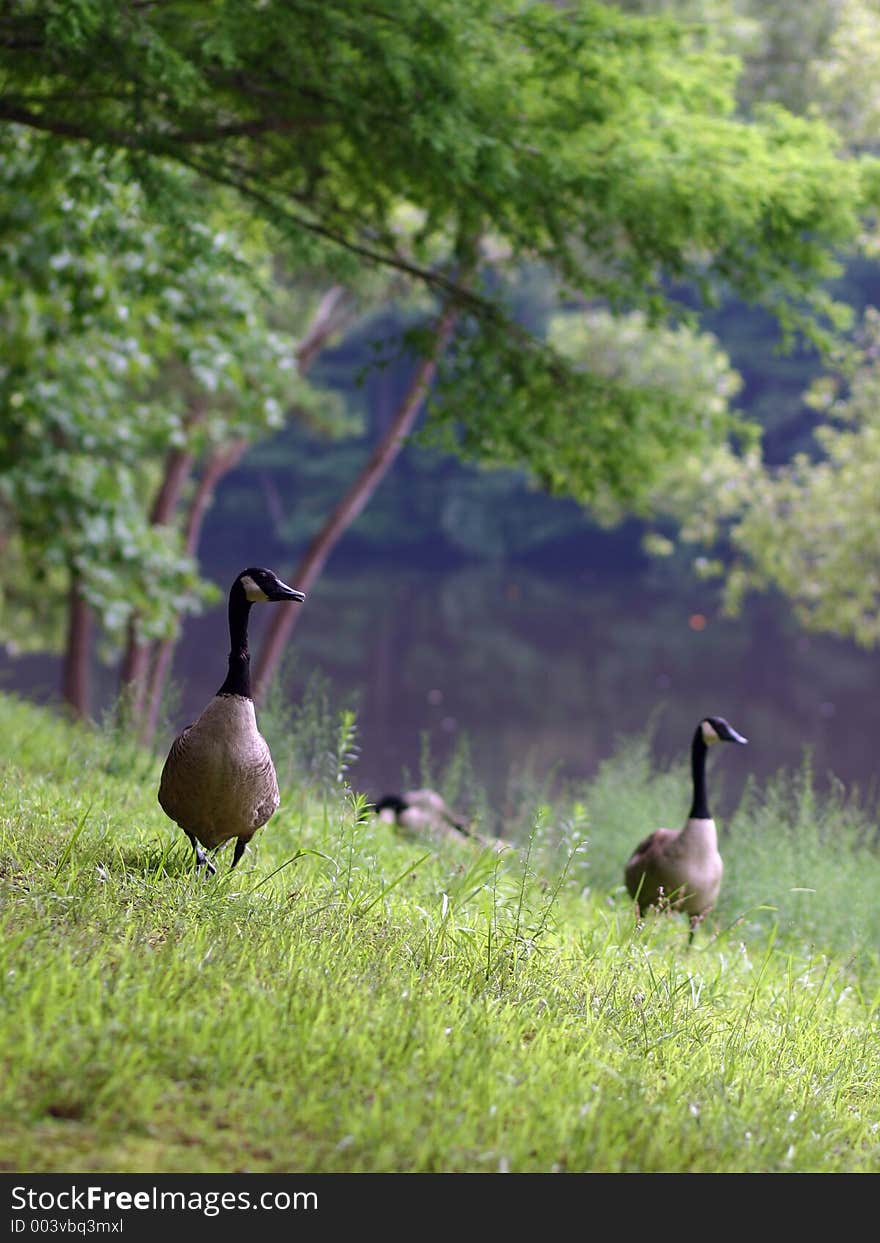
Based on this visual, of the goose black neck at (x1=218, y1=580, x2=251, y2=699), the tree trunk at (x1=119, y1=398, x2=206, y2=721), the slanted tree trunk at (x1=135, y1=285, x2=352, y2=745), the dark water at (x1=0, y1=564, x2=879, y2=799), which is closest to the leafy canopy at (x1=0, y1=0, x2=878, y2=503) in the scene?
the goose black neck at (x1=218, y1=580, x2=251, y2=699)

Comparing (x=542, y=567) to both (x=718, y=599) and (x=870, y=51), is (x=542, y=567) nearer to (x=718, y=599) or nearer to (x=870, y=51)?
(x=718, y=599)

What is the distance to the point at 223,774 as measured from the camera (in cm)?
488

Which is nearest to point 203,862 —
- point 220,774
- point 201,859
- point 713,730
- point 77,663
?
point 201,859

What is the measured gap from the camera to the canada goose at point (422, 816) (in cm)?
861

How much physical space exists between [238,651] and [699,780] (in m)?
3.31

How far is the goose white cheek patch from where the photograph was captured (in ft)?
17.2

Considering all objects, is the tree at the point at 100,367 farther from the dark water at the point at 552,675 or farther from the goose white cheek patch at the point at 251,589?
the goose white cheek patch at the point at 251,589

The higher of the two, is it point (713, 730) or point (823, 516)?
point (823, 516)

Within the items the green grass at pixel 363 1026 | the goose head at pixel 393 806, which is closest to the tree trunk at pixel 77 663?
the goose head at pixel 393 806

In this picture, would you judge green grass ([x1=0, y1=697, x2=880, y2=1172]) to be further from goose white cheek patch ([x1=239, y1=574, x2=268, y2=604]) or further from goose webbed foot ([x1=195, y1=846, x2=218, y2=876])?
goose white cheek patch ([x1=239, y1=574, x2=268, y2=604])

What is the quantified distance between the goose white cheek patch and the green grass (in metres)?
1.07

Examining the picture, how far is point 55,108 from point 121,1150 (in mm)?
6711

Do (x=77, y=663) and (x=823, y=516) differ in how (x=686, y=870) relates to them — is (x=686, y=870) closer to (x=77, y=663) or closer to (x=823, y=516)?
(x=823, y=516)

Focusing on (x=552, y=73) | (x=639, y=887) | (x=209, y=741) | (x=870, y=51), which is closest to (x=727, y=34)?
(x=870, y=51)
